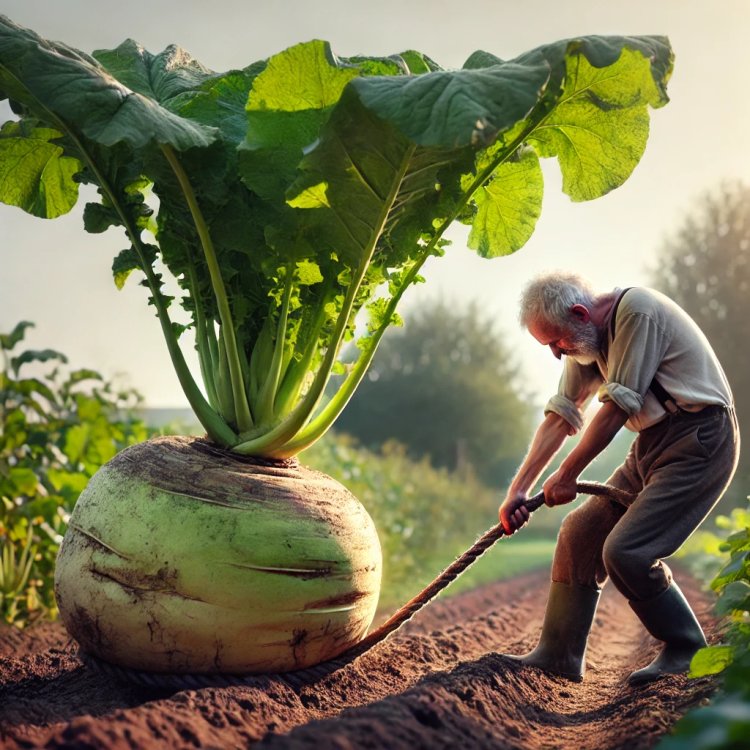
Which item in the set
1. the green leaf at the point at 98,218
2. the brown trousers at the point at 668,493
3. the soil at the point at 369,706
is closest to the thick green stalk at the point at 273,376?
the green leaf at the point at 98,218

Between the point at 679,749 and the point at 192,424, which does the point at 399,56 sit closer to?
the point at 679,749

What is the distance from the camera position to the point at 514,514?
335 centimetres

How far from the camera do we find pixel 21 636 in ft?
14.7

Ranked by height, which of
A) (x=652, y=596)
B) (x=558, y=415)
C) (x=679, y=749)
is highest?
(x=558, y=415)

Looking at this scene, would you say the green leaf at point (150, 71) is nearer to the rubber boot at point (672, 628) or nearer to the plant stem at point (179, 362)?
the plant stem at point (179, 362)

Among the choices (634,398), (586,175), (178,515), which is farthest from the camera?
(586,175)

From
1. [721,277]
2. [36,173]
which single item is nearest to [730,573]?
[36,173]

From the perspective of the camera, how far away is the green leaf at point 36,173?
3.58 meters

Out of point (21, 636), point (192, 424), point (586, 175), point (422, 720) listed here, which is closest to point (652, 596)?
point (422, 720)

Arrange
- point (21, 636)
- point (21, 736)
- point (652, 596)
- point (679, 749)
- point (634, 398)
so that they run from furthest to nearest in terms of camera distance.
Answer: point (21, 636) < point (652, 596) < point (634, 398) < point (21, 736) < point (679, 749)

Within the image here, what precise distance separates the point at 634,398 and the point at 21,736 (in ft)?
7.52

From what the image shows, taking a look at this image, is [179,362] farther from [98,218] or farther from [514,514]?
[514,514]

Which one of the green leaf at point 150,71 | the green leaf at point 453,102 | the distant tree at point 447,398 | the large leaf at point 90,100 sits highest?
the green leaf at point 150,71

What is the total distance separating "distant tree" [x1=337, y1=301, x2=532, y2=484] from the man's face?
20958mm
